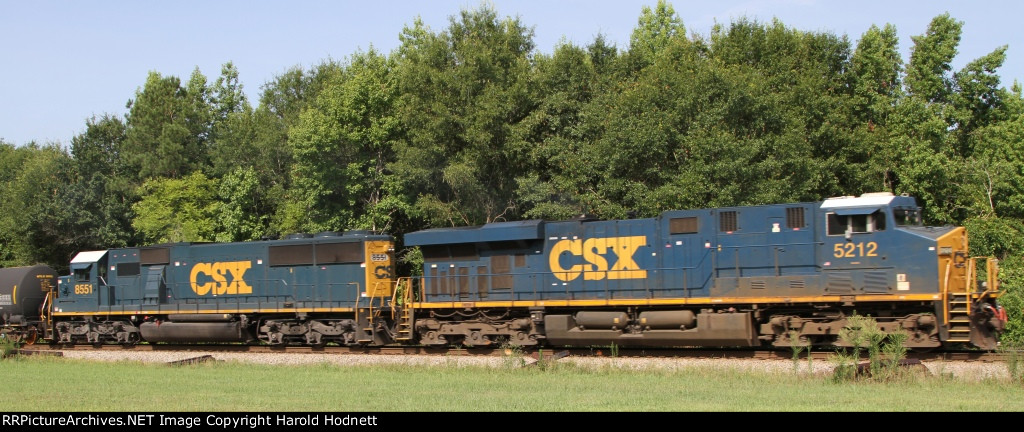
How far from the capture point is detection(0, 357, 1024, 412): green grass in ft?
29.9

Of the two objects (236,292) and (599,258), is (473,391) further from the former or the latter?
(236,292)

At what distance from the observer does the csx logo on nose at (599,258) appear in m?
16.8

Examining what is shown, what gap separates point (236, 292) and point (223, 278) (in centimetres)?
59

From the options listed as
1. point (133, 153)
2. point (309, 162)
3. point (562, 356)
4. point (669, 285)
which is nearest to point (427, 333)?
point (562, 356)

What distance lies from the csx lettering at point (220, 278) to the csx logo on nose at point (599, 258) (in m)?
8.07

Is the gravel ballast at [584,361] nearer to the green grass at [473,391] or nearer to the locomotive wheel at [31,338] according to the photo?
the green grass at [473,391]

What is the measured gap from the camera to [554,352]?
17.0 metres

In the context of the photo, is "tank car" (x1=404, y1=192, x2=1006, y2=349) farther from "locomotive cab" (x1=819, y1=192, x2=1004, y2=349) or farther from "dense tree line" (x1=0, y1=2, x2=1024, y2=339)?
"dense tree line" (x1=0, y1=2, x2=1024, y2=339)

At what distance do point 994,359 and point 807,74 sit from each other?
57.3 feet

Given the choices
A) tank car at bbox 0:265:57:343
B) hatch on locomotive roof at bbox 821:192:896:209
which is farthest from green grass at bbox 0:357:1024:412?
tank car at bbox 0:265:57:343

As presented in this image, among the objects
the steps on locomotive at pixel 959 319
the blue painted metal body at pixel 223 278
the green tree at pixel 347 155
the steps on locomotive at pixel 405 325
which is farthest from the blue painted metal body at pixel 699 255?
the green tree at pixel 347 155

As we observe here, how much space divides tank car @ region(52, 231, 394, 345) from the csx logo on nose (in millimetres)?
4491

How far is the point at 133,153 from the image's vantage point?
4050 centimetres

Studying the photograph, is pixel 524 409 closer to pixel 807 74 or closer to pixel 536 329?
pixel 536 329
